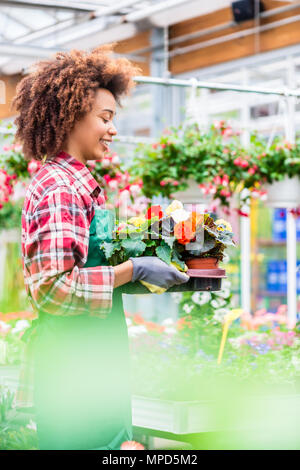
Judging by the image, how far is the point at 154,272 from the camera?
134 cm

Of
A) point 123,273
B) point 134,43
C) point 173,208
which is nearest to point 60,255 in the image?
point 123,273

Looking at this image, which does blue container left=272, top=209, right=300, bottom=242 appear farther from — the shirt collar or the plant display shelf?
the shirt collar

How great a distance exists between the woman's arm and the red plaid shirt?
0.02 m

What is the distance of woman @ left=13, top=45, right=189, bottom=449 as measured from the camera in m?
1.28

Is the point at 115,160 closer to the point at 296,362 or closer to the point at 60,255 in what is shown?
the point at 296,362

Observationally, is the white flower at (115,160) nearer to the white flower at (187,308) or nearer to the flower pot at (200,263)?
the white flower at (187,308)

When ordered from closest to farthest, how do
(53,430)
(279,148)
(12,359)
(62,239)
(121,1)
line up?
(62,239)
(53,430)
(12,359)
(279,148)
(121,1)

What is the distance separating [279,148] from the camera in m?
3.94

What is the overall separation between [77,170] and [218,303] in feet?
7.50

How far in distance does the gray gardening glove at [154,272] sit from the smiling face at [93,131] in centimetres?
29

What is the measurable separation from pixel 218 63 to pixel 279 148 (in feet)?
8.47

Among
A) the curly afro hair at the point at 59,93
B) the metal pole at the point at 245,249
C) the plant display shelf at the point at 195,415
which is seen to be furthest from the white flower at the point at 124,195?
the metal pole at the point at 245,249
